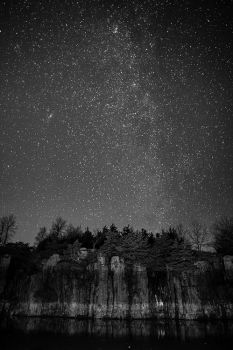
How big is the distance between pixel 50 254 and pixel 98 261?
9.14 m

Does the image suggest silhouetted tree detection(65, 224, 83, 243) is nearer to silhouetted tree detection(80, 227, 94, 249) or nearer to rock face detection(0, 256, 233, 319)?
silhouetted tree detection(80, 227, 94, 249)

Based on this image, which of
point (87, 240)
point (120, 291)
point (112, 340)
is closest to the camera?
point (112, 340)

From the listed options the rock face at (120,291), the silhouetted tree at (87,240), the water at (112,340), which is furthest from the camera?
the silhouetted tree at (87,240)

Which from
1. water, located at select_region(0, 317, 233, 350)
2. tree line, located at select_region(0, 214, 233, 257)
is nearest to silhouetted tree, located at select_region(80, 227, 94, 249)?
tree line, located at select_region(0, 214, 233, 257)

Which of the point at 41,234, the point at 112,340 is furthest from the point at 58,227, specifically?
the point at 112,340

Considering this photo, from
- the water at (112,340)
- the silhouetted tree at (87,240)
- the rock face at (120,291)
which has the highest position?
the silhouetted tree at (87,240)

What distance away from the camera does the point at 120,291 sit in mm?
39688

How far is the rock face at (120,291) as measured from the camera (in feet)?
125

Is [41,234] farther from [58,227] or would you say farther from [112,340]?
[112,340]

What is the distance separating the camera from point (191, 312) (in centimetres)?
3853

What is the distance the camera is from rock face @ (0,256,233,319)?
38.1m

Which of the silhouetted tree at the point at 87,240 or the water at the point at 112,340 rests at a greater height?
the silhouetted tree at the point at 87,240

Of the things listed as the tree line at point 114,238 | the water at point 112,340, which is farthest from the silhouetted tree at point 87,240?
the water at point 112,340

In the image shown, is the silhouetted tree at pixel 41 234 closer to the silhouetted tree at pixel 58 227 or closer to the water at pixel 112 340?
the silhouetted tree at pixel 58 227
